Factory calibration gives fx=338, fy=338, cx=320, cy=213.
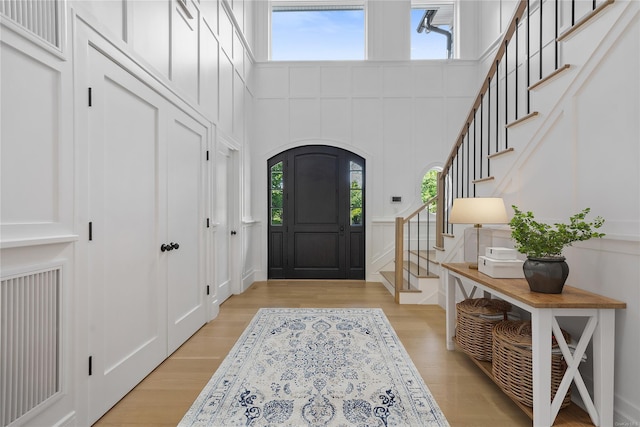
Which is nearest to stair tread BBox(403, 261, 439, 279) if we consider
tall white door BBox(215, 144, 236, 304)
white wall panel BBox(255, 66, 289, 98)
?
tall white door BBox(215, 144, 236, 304)

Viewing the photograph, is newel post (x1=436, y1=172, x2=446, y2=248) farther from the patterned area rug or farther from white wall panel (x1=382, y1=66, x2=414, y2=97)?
white wall panel (x1=382, y1=66, x2=414, y2=97)

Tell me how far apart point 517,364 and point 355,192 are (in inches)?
170

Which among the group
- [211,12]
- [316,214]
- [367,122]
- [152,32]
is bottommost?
[316,214]

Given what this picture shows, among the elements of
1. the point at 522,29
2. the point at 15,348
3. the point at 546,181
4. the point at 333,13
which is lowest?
the point at 15,348

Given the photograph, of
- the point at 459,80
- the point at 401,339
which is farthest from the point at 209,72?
the point at 459,80

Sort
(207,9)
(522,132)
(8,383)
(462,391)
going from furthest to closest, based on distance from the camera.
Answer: (207,9)
(522,132)
(462,391)
(8,383)

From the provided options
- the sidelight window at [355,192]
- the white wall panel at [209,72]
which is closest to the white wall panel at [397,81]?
the sidelight window at [355,192]

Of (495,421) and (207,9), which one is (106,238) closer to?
(495,421)

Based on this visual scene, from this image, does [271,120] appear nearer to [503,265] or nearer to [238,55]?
[238,55]

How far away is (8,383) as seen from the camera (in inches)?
55.2

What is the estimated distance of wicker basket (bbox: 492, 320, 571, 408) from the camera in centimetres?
182

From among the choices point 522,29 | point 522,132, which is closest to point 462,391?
point 522,132

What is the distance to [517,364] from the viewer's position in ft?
6.25

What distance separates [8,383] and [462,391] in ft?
7.93
